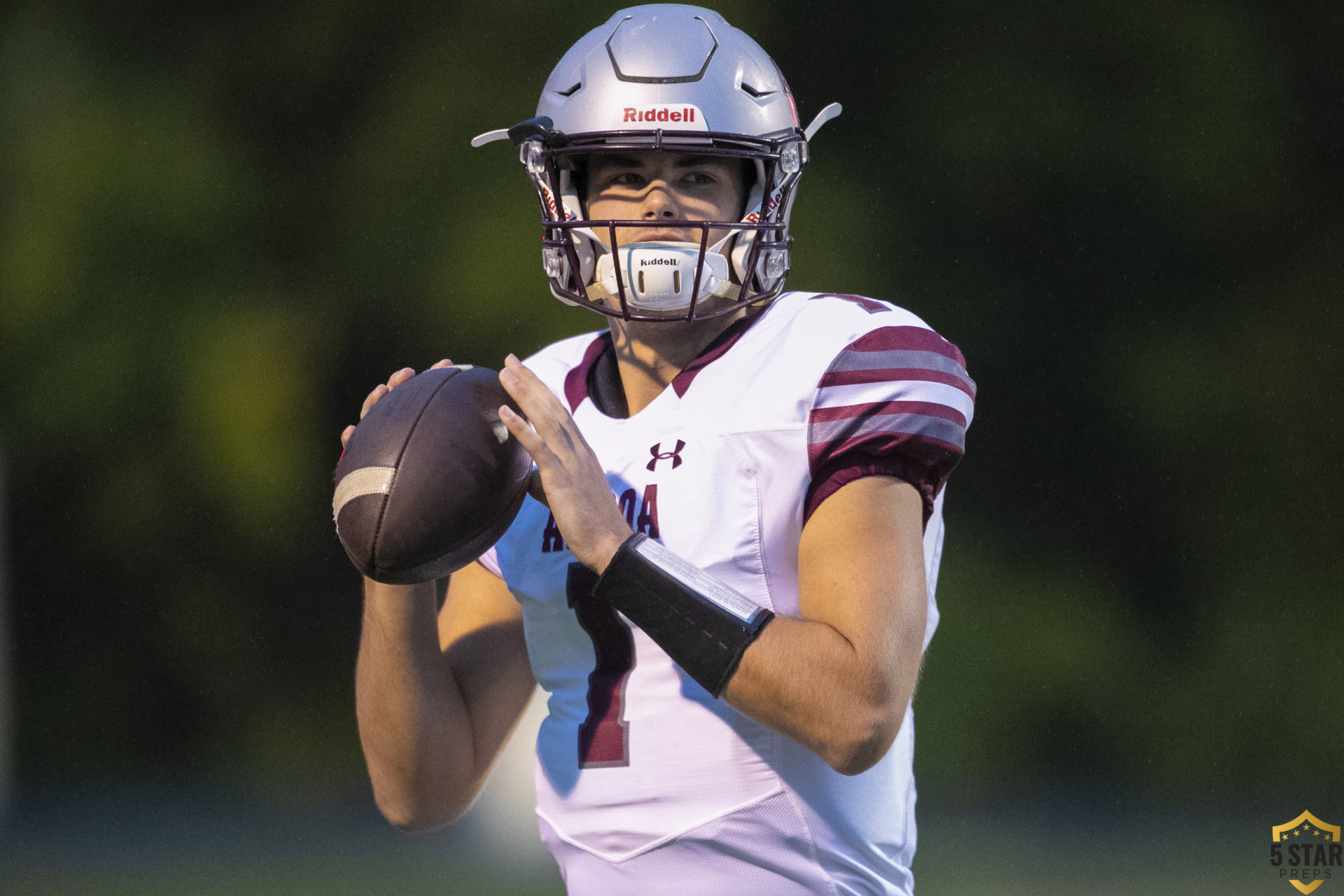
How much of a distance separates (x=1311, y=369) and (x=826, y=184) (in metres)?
1.49

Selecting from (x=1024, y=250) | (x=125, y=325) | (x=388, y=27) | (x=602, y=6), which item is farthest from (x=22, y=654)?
(x=1024, y=250)

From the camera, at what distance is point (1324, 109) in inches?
171

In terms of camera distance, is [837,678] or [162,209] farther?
[162,209]

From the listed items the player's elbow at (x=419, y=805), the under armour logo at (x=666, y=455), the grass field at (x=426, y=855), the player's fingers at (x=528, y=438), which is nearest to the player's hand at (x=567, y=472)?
the player's fingers at (x=528, y=438)

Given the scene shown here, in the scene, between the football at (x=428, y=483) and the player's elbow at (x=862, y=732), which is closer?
the player's elbow at (x=862, y=732)

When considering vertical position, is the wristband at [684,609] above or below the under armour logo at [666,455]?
below

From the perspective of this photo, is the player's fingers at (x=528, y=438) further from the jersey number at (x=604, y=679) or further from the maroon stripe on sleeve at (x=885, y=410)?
the maroon stripe on sleeve at (x=885, y=410)

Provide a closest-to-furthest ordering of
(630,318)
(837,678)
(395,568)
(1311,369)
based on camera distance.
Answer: (837,678) < (395,568) < (630,318) < (1311,369)

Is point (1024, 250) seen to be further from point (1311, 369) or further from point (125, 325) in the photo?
point (125, 325)

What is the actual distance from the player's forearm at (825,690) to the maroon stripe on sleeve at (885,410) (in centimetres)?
22

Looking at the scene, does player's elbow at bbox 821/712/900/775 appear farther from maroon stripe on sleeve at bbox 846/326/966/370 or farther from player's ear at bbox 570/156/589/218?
player's ear at bbox 570/156/589/218

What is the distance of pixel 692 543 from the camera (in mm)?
1533

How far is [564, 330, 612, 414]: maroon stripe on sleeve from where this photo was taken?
1.75 meters

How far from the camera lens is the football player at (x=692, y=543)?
4.70 ft
